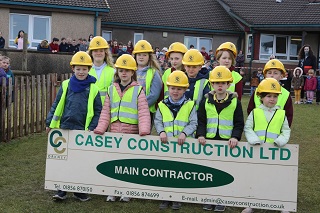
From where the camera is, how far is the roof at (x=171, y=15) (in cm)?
3338

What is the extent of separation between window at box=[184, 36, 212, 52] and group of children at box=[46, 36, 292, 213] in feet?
90.7

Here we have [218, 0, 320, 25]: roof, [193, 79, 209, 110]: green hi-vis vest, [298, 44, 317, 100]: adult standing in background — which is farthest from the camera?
[218, 0, 320, 25]: roof

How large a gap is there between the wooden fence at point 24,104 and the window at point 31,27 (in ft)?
50.8

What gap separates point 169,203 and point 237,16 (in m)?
29.4

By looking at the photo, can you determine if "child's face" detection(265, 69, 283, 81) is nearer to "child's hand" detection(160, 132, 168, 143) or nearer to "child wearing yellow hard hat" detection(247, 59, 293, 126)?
"child wearing yellow hard hat" detection(247, 59, 293, 126)

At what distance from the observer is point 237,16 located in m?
34.8

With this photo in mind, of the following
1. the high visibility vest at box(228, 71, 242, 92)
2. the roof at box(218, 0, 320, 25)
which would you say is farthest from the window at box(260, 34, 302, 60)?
the high visibility vest at box(228, 71, 242, 92)

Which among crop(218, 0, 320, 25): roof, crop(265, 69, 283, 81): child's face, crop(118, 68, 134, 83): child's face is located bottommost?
crop(118, 68, 134, 83): child's face

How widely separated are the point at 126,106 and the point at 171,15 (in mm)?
29308

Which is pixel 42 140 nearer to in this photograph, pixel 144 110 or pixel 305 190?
pixel 144 110

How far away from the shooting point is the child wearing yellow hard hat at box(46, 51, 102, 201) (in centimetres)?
675

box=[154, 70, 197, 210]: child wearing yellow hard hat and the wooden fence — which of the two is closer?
box=[154, 70, 197, 210]: child wearing yellow hard hat

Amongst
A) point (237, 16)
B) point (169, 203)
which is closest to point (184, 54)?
point (169, 203)

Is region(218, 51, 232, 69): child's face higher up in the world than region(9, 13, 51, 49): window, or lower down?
lower down
